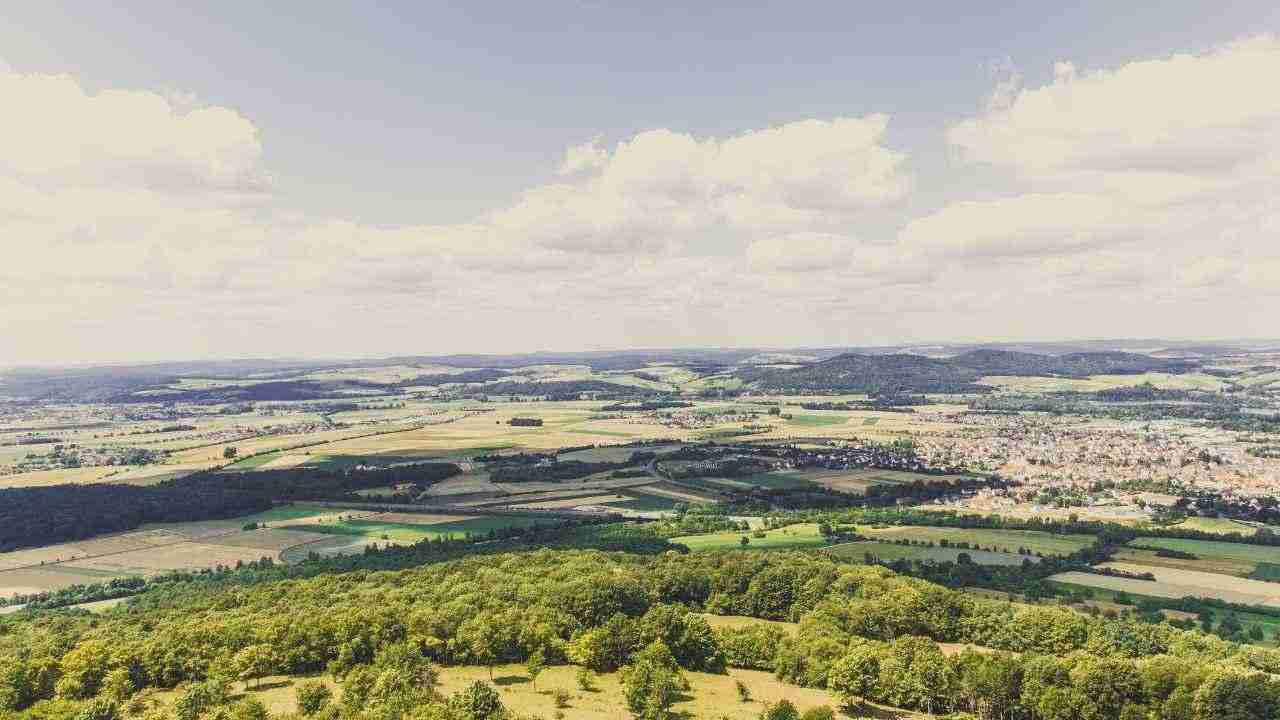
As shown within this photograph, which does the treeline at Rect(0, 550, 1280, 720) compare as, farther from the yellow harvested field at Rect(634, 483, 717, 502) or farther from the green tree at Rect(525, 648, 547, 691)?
the yellow harvested field at Rect(634, 483, 717, 502)

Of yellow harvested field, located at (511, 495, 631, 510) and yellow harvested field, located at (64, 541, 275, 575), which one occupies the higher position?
yellow harvested field, located at (64, 541, 275, 575)

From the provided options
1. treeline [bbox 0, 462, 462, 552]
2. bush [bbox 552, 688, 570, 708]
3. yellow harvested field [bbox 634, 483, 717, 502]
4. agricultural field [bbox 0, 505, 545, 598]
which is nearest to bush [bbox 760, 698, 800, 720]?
bush [bbox 552, 688, 570, 708]

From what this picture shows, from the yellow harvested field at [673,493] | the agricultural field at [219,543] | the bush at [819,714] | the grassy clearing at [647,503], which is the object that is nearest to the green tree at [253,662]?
the bush at [819,714]

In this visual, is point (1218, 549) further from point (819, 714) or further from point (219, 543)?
point (219, 543)

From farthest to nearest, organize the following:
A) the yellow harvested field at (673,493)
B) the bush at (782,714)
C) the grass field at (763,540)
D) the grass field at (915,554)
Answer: the yellow harvested field at (673,493), the grass field at (763,540), the grass field at (915,554), the bush at (782,714)

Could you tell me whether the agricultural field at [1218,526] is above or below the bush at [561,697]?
below

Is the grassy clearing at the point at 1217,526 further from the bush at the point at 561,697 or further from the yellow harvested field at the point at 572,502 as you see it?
the bush at the point at 561,697
